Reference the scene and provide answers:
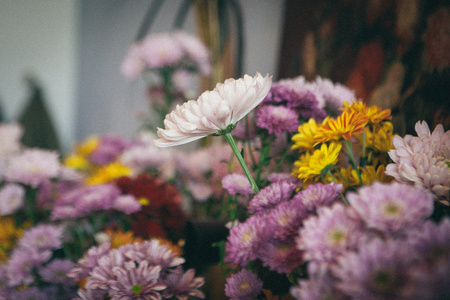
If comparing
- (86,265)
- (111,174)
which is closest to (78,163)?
(111,174)

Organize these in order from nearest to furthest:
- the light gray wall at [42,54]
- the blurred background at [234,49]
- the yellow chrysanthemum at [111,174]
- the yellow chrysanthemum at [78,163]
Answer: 1. the blurred background at [234,49]
2. the yellow chrysanthemum at [111,174]
3. the yellow chrysanthemum at [78,163]
4. the light gray wall at [42,54]

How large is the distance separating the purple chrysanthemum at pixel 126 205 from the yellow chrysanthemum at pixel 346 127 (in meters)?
0.30

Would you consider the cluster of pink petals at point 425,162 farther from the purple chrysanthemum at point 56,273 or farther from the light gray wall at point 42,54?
the light gray wall at point 42,54

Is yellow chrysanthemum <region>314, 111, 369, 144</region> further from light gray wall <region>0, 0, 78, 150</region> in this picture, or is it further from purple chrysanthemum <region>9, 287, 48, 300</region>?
light gray wall <region>0, 0, 78, 150</region>

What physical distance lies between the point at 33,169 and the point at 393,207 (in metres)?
0.56

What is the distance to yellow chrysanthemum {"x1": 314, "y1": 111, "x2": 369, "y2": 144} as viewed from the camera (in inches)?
10.5

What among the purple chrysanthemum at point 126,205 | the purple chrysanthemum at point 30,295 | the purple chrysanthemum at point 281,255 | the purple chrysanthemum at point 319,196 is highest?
the purple chrysanthemum at point 319,196

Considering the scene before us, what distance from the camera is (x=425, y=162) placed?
0.79 ft

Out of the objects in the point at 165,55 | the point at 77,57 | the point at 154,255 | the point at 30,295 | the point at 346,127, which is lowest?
the point at 30,295

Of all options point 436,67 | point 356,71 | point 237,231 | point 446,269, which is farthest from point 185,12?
point 446,269

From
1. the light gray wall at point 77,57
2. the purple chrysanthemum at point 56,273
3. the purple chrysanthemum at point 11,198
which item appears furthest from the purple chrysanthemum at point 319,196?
the light gray wall at point 77,57

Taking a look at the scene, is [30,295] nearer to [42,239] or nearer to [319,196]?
[42,239]

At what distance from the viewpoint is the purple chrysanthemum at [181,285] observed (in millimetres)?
312

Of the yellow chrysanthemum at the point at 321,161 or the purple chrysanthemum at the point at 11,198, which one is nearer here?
the yellow chrysanthemum at the point at 321,161
